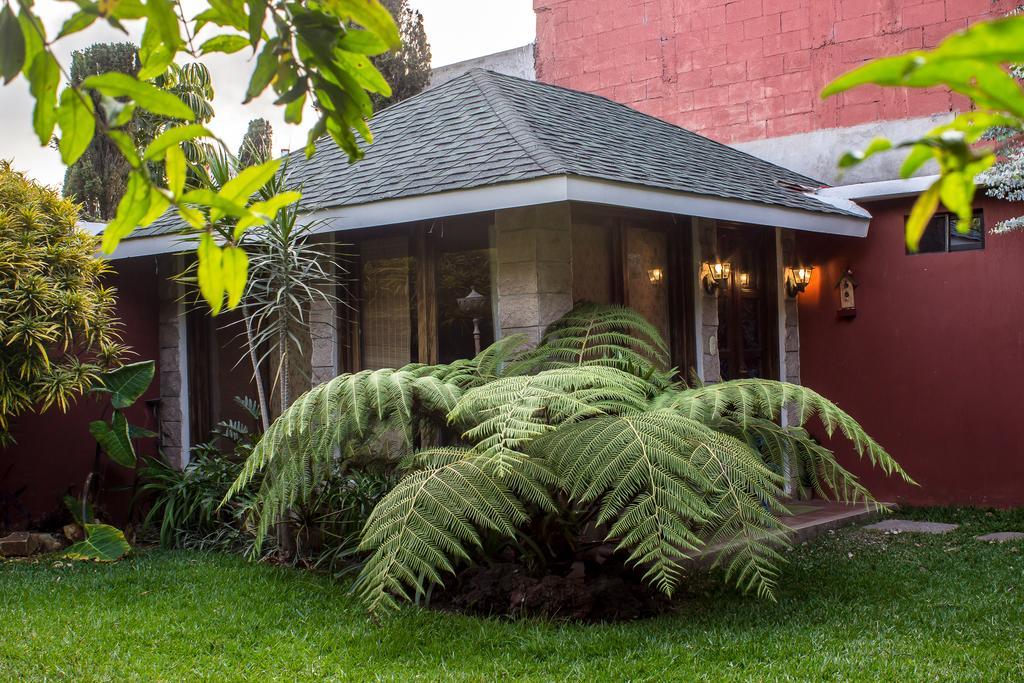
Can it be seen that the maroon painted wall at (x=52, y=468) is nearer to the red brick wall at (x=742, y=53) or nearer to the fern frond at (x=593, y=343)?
the fern frond at (x=593, y=343)

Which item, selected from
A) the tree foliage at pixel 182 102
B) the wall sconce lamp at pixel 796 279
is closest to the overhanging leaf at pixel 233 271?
the tree foliage at pixel 182 102

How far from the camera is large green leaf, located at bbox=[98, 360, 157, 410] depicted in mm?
6910

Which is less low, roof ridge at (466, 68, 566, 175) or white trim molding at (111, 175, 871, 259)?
roof ridge at (466, 68, 566, 175)

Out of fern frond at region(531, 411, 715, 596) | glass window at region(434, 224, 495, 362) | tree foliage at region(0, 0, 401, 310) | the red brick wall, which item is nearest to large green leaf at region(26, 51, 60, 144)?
tree foliage at region(0, 0, 401, 310)

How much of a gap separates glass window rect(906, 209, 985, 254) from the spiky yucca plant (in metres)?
3.57

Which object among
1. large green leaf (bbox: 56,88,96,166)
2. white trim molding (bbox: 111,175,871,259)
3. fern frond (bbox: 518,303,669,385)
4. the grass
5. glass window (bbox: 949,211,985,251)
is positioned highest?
white trim molding (bbox: 111,175,871,259)

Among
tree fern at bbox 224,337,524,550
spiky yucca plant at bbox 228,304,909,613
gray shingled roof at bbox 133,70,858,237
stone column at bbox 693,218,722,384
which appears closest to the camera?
spiky yucca plant at bbox 228,304,909,613

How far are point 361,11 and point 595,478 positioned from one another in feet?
10.7

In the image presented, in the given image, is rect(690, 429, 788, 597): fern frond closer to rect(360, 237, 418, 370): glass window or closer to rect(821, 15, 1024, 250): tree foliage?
rect(360, 237, 418, 370): glass window

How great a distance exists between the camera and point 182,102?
1473mm

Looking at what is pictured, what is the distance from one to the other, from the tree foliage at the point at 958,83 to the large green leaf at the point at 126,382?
6.69 meters

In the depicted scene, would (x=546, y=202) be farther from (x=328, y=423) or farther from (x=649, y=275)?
(x=649, y=275)

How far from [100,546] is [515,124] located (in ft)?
13.3

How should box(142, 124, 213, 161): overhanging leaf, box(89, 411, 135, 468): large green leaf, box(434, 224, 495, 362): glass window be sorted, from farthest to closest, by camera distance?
1. box(434, 224, 495, 362): glass window
2. box(89, 411, 135, 468): large green leaf
3. box(142, 124, 213, 161): overhanging leaf
